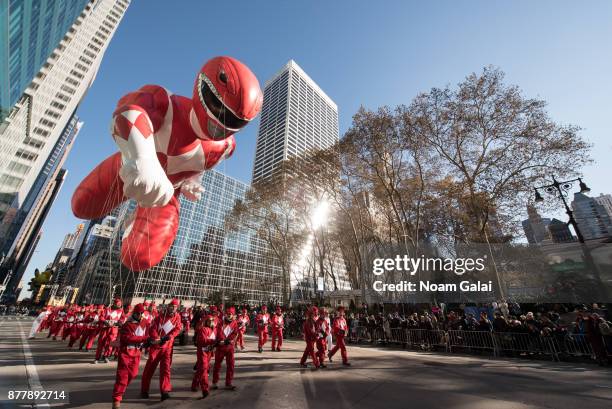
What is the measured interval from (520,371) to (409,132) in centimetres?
1462

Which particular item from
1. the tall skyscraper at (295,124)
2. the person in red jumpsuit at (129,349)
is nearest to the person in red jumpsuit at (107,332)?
the person in red jumpsuit at (129,349)

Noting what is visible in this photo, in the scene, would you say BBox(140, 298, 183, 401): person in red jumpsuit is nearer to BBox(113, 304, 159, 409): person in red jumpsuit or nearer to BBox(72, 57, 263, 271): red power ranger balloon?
BBox(113, 304, 159, 409): person in red jumpsuit

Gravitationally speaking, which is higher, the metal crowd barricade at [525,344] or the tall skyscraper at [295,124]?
the tall skyscraper at [295,124]

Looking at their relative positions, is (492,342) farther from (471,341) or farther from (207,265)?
(207,265)

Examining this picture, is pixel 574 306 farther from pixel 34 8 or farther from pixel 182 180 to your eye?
pixel 34 8

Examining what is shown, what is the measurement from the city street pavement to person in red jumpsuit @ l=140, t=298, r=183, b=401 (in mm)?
233

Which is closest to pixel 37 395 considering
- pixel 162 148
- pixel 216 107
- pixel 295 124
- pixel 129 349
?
pixel 129 349

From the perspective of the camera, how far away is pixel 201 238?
64.6 m

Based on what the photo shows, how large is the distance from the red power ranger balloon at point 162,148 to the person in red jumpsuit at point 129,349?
1.79 metres

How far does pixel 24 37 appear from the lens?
3145cm

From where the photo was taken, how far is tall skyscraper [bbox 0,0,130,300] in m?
48.6

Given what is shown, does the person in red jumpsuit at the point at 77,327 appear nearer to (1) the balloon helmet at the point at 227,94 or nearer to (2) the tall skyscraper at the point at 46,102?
(1) the balloon helmet at the point at 227,94

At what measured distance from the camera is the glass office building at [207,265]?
184 feet

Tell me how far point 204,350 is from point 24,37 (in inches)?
1829
